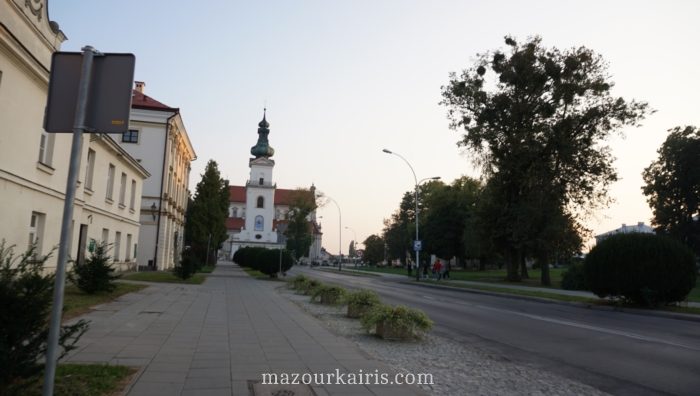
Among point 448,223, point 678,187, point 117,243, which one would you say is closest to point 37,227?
point 117,243

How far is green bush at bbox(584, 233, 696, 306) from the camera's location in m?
18.4

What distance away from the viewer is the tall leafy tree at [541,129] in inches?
1340

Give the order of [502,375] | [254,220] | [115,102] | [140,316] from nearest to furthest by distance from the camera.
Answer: [115,102], [502,375], [140,316], [254,220]

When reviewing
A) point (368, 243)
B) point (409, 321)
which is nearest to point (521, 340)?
point (409, 321)

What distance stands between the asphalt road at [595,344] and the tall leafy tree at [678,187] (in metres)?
42.9

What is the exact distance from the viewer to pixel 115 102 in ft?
12.2

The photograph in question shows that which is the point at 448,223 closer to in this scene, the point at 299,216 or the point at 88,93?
the point at 299,216

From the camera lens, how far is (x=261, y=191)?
98875mm

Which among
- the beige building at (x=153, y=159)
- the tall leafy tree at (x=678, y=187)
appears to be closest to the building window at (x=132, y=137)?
the beige building at (x=153, y=159)

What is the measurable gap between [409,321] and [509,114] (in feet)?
95.8

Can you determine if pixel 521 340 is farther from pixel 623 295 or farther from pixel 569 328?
pixel 623 295

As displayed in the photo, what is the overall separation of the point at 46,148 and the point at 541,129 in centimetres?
2936

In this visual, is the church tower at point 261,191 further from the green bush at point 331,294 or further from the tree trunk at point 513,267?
the green bush at point 331,294

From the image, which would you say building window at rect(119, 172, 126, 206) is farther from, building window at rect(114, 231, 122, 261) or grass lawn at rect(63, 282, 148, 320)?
grass lawn at rect(63, 282, 148, 320)
